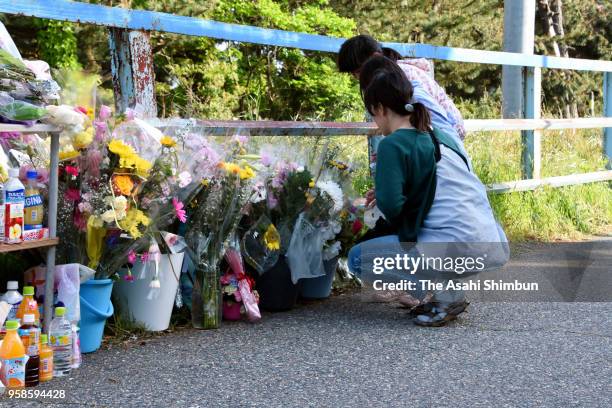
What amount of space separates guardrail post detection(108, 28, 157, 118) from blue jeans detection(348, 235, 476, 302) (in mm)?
1310

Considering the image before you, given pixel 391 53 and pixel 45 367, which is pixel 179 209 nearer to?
pixel 45 367

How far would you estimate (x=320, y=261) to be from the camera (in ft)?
16.6

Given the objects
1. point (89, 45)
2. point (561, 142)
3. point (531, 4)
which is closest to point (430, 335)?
point (531, 4)

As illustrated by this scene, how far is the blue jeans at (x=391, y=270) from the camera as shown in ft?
15.3

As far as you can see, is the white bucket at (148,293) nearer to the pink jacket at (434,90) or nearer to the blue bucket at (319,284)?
the blue bucket at (319,284)

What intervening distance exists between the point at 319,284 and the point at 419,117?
1.29 m

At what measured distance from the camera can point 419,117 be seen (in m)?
4.61

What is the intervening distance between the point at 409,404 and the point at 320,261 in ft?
5.71

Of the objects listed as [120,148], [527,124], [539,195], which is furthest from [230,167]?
[539,195]

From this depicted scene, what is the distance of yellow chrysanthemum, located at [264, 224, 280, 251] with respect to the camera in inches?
189

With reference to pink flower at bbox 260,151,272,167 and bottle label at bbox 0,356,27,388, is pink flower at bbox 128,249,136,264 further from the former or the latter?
pink flower at bbox 260,151,272,167

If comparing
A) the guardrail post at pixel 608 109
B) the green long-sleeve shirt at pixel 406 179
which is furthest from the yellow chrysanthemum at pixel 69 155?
the guardrail post at pixel 608 109

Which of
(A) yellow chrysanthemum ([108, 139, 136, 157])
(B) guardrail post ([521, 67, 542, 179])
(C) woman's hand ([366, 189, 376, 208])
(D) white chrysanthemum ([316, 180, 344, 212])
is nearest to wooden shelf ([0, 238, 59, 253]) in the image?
(A) yellow chrysanthemum ([108, 139, 136, 157])

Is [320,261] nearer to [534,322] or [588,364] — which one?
[534,322]
